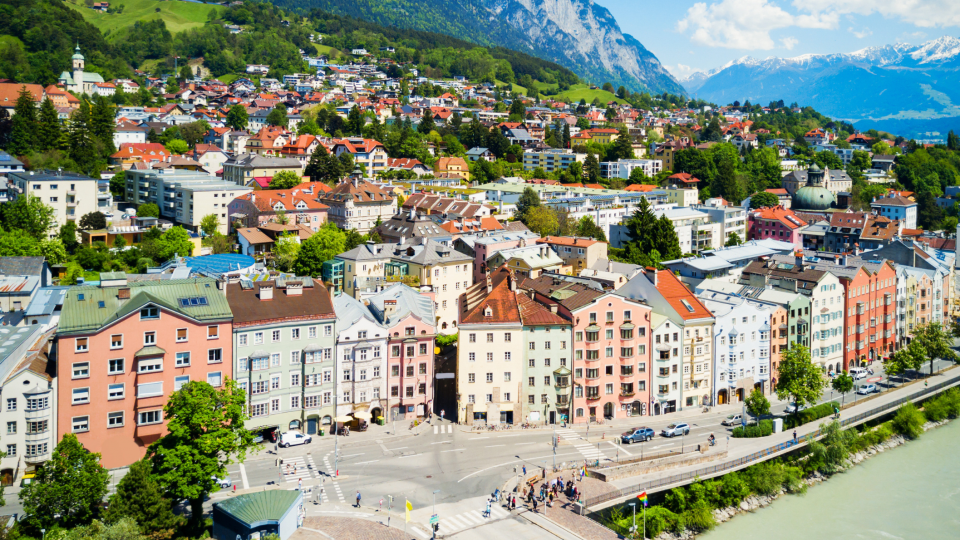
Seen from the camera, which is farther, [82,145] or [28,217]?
[82,145]

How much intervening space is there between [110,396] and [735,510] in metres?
31.0

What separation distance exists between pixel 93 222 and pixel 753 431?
5710 centimetres

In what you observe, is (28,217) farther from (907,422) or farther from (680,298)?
(907,422)

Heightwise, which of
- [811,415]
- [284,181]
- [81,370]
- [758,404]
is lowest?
Answer: [811,415]

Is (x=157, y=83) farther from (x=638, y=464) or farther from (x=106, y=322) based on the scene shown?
(x=638, y=464)

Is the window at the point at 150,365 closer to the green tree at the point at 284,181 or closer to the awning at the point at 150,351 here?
the awning at the point at 150,351

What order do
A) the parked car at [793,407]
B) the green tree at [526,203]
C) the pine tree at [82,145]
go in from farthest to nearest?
1. the green tree at [526,203]
2. the pine tree at [82,145]
3. the parked car at [793,407]

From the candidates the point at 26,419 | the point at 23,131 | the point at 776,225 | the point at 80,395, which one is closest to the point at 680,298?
the point at 80,395

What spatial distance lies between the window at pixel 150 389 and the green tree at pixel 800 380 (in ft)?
115

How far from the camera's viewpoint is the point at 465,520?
34.8m

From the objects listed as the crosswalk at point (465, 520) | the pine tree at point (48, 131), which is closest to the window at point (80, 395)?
the crosswalk at point (465, 520)

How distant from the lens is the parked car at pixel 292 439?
137 feet

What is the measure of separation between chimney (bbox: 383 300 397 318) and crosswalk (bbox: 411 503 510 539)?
564 inches

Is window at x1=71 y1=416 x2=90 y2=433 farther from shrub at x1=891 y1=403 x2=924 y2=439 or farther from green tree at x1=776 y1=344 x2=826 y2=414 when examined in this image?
shrub at x1=891 y1=403 x2=924 y2=439
